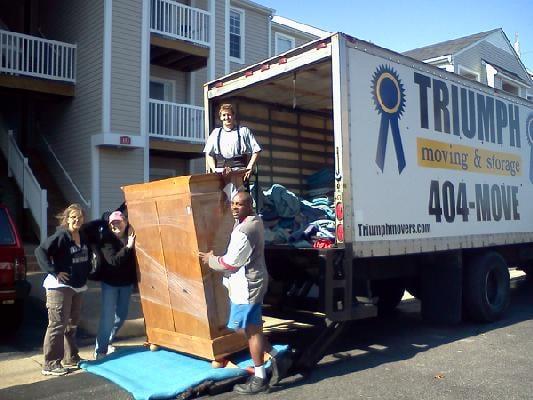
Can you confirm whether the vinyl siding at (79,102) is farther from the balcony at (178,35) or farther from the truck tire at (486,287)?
the truck tire at (486,287)

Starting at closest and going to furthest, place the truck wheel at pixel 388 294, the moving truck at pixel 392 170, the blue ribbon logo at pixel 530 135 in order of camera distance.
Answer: the moving truck at pixel 392 170 < the truck wheel at pixel 388 294 < the blue ribbon logo at pixel 530 135

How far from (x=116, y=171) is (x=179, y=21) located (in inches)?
175

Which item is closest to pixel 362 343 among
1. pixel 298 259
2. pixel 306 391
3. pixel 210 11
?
pixel 298 259

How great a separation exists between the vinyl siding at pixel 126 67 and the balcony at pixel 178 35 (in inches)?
22.4

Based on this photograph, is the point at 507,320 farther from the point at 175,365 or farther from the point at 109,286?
the point at 109,286

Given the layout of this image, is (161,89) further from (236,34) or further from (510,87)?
(510,87)

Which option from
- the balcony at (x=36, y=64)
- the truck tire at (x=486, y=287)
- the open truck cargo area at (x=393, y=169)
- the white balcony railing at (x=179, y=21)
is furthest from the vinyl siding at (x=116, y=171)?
the truck tire at (x=486, y=287)

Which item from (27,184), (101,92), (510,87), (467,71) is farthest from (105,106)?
(510,87)

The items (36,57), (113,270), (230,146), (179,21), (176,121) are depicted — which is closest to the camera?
(113,270)

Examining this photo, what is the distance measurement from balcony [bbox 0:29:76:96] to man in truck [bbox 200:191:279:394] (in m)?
9.89

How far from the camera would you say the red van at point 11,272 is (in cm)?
637

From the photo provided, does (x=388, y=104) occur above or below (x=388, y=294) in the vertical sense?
above

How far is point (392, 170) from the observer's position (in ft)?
20.1

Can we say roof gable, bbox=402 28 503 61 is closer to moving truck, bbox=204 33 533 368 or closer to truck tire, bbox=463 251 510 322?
moving truck, bbox=204 33 533 368
